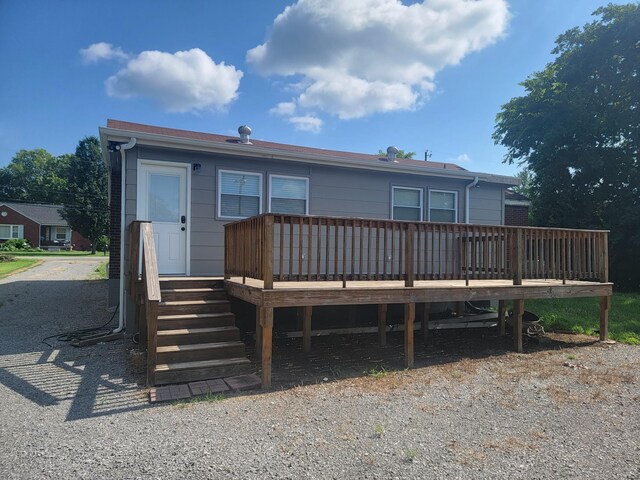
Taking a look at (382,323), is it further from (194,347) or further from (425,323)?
(194,347)

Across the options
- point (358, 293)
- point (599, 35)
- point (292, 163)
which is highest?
point (599, 35)

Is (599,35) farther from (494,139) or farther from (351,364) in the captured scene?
(351,364)

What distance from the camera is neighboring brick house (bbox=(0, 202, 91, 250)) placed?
135 ft

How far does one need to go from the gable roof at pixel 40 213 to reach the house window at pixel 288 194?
41657mm

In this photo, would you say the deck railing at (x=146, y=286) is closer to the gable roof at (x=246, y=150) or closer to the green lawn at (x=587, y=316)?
the gable roof at (x=246, y=150)

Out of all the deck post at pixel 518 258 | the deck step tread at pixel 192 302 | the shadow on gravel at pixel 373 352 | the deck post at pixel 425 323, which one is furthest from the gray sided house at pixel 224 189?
the deck post at pixel 518 258

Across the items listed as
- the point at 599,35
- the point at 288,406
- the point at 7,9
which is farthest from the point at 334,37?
the point at 599,35

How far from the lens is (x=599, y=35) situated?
1628cm

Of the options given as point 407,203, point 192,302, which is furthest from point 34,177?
point 192,302

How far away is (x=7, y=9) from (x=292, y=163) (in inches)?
183

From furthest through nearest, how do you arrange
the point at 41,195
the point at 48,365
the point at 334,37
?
1. the point at 41,195
2. the point at 334,37
3. the point at 48,365

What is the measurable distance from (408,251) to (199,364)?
2.98 metres

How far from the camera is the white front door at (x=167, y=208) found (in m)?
7.14

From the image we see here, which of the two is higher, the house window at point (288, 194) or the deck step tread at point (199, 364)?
the house window at point (288, 194)
